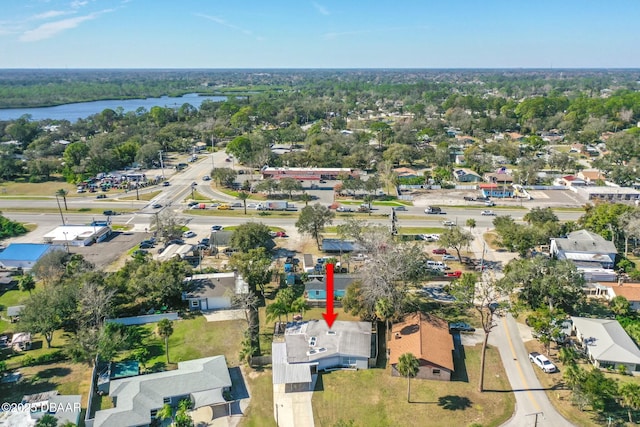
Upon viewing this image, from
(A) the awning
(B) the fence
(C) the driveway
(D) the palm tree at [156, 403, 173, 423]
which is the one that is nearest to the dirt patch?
(B) the fence

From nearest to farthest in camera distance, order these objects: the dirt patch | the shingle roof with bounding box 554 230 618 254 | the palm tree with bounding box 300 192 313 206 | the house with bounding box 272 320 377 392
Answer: the house with bounding box 272 320 377 392 → the shingle roof with bounding box 554 230 618 254 → the dirt patch → the palm tree with bounding box 300 192 313 206

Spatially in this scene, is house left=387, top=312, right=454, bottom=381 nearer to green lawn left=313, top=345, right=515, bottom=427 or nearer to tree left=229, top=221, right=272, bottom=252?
green lawn left=313, top=345, right=515, bottom=427

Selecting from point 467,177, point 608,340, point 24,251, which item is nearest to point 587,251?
point 608,340

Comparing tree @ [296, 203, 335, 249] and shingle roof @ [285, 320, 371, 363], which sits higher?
tree @ [296, 203, 335, 249]

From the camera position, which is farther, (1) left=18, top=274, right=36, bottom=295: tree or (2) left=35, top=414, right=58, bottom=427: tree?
(1) left=18, top=274, right=36, bottom=295: tree

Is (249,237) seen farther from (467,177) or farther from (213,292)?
(467,177)

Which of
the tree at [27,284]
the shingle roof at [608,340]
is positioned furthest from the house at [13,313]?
the shingle roof at [608,340]
